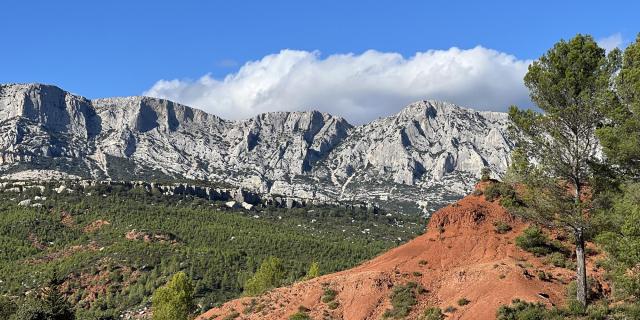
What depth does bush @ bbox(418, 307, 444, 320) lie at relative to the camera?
42412 mm

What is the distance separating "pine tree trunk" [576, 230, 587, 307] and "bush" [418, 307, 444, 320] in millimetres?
9902

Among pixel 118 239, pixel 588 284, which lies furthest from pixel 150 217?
pixel 588 284

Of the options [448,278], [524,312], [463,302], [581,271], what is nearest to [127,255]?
[448,278]

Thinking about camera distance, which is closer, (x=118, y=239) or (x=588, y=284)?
(x=588, y=284)

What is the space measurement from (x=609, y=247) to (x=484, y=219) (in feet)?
74.5

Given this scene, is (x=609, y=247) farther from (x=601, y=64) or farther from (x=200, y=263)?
(x=200, y=263)

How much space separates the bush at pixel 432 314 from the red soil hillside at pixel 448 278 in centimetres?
87

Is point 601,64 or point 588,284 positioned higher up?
point 601,64

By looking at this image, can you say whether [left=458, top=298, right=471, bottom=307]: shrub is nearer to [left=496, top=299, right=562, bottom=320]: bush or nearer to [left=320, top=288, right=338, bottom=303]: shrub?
[left=496, top=299, right=562, bottom=320]: bush

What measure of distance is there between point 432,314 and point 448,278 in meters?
5.37

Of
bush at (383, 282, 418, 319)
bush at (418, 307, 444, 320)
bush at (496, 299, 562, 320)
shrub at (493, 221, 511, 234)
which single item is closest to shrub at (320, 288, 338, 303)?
bush at (383, 282, 418, 319)

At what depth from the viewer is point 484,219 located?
53406mm

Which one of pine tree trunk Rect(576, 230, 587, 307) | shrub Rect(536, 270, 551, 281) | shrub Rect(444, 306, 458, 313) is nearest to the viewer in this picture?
pine tree trunk Rect(576, 230, 587, 307)

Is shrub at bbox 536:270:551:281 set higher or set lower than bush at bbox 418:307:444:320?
higher
